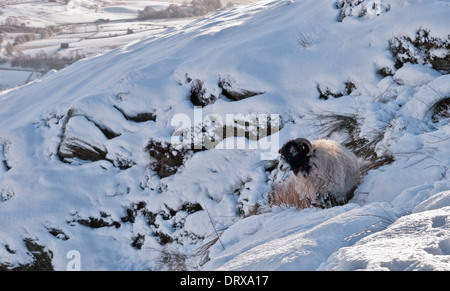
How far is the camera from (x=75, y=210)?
16.6 feet

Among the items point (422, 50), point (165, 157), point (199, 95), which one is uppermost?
point (422, 50)

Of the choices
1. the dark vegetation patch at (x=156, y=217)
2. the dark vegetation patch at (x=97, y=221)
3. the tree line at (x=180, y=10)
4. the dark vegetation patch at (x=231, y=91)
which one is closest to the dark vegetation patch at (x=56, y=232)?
the dark vegetation patch at (x=97, y=221)

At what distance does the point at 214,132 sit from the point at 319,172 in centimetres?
204

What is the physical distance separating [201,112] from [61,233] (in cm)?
249

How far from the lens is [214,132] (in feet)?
16.5

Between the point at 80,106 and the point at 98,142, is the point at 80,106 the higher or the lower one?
the higher one

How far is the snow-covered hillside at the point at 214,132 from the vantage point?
394 centimetres

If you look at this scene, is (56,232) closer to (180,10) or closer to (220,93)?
(220,93)

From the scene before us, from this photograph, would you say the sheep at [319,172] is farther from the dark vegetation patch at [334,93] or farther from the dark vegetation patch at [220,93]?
the dark vegetation patch at [220,93]

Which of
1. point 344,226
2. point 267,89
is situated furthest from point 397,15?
point 344,226

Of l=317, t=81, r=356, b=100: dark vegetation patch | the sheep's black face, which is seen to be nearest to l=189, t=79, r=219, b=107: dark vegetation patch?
l=317, t=81, r=356, b=100: dark vegetation patch

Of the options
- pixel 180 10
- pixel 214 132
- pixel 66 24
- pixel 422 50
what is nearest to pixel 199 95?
pixel 214 132

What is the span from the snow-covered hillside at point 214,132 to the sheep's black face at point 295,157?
16.0 inches
